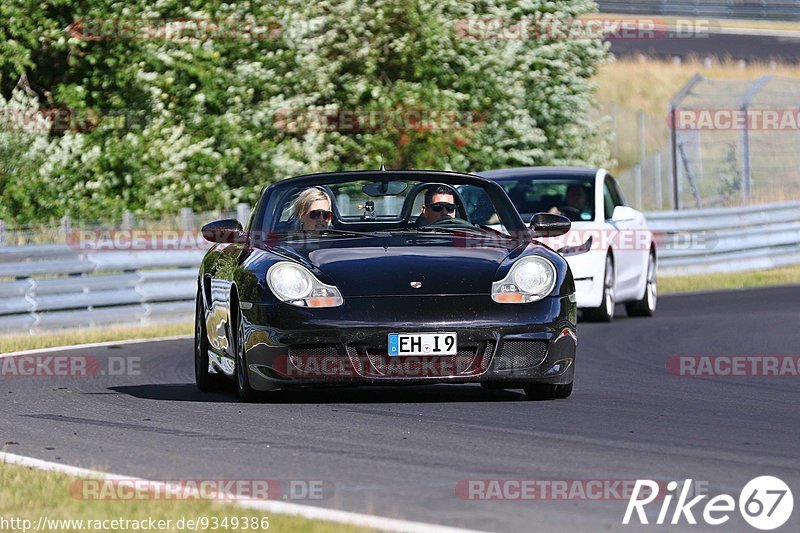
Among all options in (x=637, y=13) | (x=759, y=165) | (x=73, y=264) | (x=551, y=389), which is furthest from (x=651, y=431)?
(x=637, y=13)

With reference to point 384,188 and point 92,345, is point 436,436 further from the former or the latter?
point 92,345

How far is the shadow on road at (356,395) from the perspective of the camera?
32.8 feet

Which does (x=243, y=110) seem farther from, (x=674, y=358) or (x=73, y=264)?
(x=674, y=358)

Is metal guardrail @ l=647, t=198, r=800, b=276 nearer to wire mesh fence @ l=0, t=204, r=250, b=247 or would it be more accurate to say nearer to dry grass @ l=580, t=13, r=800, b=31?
wire mesh fence @ l=0, t=204, r=250, b=247

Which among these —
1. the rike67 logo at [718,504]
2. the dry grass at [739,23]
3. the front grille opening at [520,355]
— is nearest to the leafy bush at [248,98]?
the front grille opening at [520,355]

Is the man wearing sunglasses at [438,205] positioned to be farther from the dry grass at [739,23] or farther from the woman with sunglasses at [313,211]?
the dry grass at [739,23]

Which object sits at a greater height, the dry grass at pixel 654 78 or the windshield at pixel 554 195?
the windshield at pixel 554 195

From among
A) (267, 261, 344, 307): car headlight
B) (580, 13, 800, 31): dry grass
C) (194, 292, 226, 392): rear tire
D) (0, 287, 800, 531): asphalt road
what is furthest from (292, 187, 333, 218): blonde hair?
(580, 13, 800, 31): dry grass

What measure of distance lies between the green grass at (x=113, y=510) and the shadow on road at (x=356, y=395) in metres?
3.30

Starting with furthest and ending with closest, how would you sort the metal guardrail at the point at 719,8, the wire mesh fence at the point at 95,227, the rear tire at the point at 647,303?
the metal guardrail at the point at 719,8, the wire mesh fence at the point at 95,227, the rear tire at the point at 647,303

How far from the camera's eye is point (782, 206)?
91.6 ft

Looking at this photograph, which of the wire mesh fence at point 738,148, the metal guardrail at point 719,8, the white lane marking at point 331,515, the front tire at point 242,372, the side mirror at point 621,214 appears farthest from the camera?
the metal guardrail at point 719,8

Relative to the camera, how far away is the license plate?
9289 millimetres

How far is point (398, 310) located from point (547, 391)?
113 centimetres
